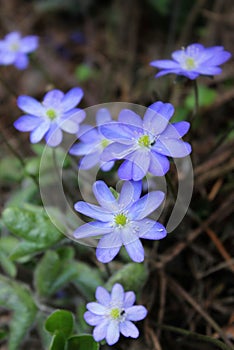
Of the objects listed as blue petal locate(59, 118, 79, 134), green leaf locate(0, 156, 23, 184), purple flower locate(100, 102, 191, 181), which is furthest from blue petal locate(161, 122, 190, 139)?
green leaf locate(0, 156, 23, 184)

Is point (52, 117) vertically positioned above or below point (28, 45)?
below

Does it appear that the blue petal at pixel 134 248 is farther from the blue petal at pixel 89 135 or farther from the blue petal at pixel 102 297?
the blue petal at pixel 89 135

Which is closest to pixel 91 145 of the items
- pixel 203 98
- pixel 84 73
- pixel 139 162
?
pixel 139 162

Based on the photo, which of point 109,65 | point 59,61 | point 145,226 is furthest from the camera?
point 59,61

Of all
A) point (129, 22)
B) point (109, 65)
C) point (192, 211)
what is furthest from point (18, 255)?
point (129, 22)

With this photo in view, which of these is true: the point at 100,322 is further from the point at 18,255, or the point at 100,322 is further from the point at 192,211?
Answer: the point at 192,211

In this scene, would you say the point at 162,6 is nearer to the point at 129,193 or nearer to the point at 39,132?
the point at 39,132
